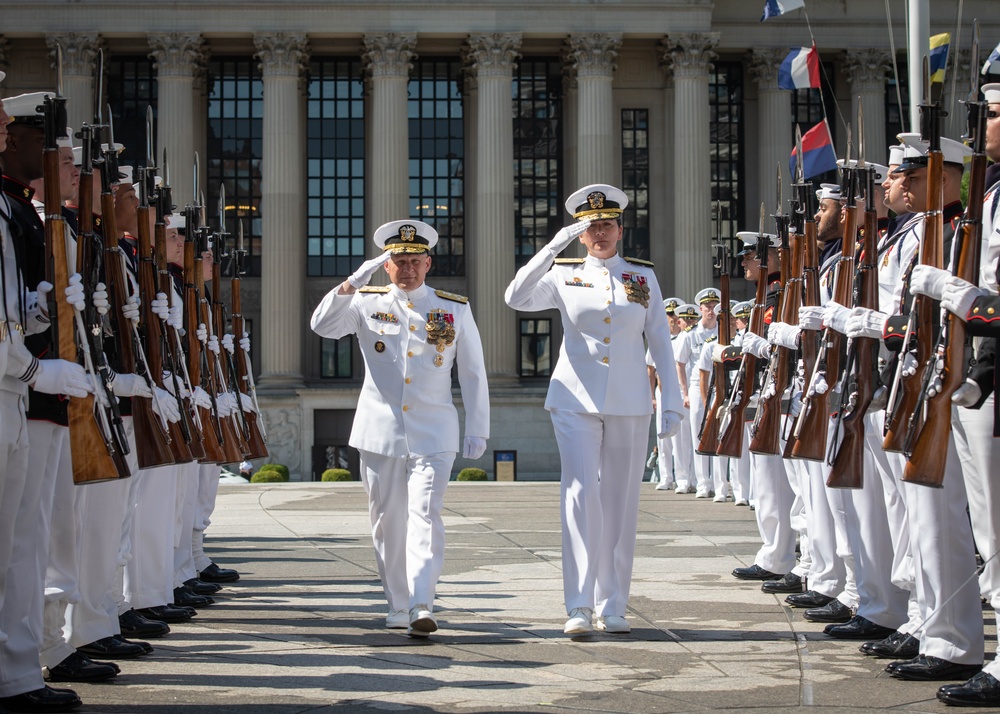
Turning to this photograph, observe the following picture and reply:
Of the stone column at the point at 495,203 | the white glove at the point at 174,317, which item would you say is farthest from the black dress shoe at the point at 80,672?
the stone column at the point at 495,203

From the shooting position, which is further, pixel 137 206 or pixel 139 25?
pixel 139 25

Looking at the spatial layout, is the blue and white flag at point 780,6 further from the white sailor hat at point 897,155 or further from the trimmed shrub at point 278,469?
the white sailor hat at point 897,155

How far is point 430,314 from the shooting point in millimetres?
9547

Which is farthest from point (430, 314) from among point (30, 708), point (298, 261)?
point (298, 261)

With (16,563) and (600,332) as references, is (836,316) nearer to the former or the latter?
(600,332)

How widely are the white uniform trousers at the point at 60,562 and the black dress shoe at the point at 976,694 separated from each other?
432 cm

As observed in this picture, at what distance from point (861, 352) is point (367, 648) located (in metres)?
3.28

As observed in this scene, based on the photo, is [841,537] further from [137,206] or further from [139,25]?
[139,25]

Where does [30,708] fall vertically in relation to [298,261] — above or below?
below

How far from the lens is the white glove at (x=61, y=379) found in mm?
6395

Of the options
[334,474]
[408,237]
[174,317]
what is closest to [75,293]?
[174,317]

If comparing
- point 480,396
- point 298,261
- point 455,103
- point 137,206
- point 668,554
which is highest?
point 455,103

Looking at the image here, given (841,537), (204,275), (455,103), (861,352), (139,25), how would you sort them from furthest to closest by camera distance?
(455,103), (139,25), (204,275), (841,537), (861,352)

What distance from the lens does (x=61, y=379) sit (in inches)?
254
